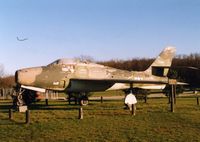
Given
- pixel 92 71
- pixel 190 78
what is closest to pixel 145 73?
pixel 92 71

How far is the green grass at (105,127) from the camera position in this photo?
15656 mm

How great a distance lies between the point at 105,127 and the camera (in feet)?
58.1

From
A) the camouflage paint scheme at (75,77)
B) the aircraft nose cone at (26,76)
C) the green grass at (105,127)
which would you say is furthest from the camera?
the camouflage paint scheme at (75,77)

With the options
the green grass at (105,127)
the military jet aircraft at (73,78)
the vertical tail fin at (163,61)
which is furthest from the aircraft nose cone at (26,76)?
the vertical tail fin at (163,61)

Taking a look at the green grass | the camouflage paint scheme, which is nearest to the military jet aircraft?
the camouflage paint scheme

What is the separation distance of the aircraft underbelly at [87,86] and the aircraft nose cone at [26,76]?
2.98 metres

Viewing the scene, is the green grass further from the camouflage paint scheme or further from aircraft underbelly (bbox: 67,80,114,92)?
aircraft underbelly (bbox: 67,80,114,92)

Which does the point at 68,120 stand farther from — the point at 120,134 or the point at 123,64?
the point at 123,64

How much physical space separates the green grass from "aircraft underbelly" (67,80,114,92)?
15.7ft

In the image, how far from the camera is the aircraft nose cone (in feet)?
80.1

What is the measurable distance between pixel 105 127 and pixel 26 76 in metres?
9.04

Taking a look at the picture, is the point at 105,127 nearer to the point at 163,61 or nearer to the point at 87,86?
the point at 87,86

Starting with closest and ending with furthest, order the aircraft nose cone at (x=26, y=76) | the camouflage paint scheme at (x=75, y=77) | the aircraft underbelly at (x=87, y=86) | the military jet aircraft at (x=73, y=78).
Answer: the aircraft nose cone at (x=26, y=76)
the military jet aircraft at (x=73, y=78)
the camouflage paint scheme at (x=75, y=77)
the aircraft underbelly at (x=87, y=86)

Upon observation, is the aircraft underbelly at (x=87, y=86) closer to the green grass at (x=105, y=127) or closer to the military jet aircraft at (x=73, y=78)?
the military jet aircraft at (x=73, y=78)
